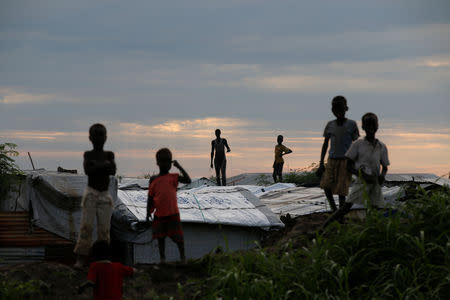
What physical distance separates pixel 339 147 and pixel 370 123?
79 cm

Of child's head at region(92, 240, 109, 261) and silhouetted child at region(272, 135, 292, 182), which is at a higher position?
silhouetted child at region(272, 135, 292, 182)

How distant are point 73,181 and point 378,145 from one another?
4980mm

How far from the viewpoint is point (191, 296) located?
6.78 meters

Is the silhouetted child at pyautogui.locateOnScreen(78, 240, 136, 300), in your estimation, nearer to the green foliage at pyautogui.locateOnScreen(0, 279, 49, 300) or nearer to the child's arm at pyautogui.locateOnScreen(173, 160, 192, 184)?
the green foliage at pyautogui.locateOnScreen(0, 279, 49, 300)

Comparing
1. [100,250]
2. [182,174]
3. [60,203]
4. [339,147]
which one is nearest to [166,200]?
[182,174]

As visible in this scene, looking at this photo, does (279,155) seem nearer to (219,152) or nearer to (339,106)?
(219,152)

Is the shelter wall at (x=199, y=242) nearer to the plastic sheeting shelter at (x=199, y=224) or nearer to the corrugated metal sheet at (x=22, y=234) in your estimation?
the plastic sheeting shelter at (x=199, y=224)

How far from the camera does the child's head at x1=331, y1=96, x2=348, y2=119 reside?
8547 mm

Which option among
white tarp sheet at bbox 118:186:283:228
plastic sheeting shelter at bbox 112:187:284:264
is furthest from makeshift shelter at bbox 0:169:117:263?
white tarp sheet at bbox 118:186:283:228

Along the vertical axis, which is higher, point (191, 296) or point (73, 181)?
point (73, 181)

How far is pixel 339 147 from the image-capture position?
8.59 meters

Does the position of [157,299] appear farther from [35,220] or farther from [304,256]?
[35,220]

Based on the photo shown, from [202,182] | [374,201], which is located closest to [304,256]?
[374,201]

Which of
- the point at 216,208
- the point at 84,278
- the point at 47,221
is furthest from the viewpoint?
the point at 216,208
